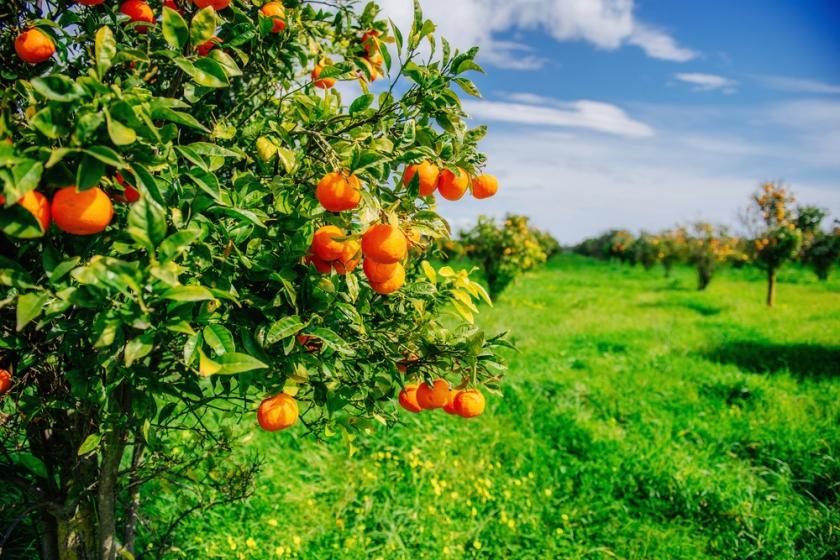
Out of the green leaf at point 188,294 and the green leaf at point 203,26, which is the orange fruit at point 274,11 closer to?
the green leaf at point 203,26

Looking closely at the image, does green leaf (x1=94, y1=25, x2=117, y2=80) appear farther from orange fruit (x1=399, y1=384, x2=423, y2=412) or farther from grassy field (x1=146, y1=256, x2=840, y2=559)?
grassy field (x1=146, y1=256, x2=840, y2=559)

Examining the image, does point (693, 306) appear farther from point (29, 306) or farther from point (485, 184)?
point (29, 306)

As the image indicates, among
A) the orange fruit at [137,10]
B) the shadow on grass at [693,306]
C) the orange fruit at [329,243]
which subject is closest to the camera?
the orange fruit at [329,243]

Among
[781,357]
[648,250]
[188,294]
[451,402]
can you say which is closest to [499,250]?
[781,357]

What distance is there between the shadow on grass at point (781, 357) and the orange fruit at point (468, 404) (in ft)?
19.7

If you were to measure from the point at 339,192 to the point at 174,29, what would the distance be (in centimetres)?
52

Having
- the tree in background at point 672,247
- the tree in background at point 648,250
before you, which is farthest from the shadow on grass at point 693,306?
the tree in background at point 648,250

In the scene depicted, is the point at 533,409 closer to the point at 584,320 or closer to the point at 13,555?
the point at 13,555

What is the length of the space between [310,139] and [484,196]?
1.81ft

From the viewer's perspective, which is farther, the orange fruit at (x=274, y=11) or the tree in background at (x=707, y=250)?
the tree in background at (x=707, y=250)

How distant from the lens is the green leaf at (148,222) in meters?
1.02

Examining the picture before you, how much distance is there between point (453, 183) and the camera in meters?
1.51

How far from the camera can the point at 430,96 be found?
1.45m

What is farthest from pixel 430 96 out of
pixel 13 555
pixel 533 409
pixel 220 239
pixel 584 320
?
pixel 584 320
